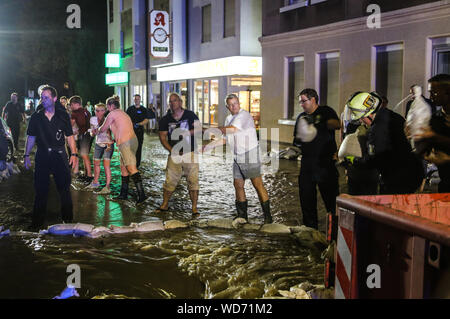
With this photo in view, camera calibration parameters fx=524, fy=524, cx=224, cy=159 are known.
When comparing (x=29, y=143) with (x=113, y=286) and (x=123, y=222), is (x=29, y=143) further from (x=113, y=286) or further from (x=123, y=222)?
(x=113, y=286)

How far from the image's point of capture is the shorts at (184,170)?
819 cm

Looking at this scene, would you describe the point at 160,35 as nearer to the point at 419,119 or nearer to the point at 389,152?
the point at 389,152

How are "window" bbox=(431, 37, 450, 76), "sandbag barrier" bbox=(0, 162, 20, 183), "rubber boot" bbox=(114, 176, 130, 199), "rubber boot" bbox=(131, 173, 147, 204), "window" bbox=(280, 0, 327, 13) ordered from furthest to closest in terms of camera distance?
1. "window" bbox=(280, 0, 327, 13)
2. "window" bbox=(431, 37, 450, 76)
3. "sandbag barrier" bbox=(0, 162, 20, 183)
4. "rubber boot" bbox=(114, 176, 130, 199)
5. "rubber boot" bbox=(131, 173, 147, 204)

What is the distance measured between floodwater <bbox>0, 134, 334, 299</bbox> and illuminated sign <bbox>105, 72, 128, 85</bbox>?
31.9 m

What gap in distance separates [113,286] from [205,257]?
4.00 feet

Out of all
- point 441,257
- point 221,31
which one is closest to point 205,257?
point 441,257

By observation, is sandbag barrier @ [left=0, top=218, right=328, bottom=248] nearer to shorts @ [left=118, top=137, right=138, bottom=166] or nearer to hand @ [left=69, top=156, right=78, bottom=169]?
hand @ [left=69, top=156, right=78, bottom=169]

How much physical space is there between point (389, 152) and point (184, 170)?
3932 millimetres

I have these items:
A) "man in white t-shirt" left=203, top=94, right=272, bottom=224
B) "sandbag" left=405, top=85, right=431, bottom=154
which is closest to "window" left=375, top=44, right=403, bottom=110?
"man in white t-shirt" left=203, top=94, right=272, bottom=224

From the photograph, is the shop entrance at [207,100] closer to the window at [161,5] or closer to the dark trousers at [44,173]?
the window at [161,5]

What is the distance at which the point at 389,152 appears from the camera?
5047 millimetres

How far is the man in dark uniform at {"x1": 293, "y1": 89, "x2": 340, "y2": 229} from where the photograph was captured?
6402mm

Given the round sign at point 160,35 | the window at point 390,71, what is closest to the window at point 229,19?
the round sign at point 160,35

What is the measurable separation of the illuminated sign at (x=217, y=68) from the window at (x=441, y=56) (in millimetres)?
10691
